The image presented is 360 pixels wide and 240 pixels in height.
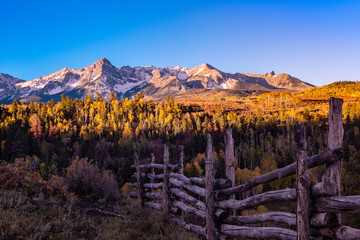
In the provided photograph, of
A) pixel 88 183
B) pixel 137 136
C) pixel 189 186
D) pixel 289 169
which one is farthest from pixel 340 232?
pixel 137 136

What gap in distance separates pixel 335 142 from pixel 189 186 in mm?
4864

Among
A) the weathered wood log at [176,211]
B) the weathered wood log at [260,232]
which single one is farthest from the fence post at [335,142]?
the weathered wood log at [176,211]

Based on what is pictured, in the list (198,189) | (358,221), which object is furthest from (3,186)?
(358,221)

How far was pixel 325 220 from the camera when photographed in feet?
11.2

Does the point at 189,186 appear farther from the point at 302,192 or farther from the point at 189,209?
the point at 302,192

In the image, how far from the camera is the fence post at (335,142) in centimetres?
338

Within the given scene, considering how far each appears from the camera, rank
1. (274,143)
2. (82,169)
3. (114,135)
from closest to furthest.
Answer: (82,169) → (274,143) → (114,135)

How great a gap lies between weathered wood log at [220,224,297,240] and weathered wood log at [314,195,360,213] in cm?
80

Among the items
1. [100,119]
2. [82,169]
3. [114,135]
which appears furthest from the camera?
[100,119]

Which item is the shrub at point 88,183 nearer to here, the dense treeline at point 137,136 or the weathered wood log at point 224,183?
the weathered wood log at point 224,183

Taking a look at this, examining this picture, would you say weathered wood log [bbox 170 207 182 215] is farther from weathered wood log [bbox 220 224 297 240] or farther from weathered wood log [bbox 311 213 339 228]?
weathered wood log [bbox 311 213 339 228]

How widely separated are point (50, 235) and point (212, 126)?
119m

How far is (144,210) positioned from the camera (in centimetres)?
916

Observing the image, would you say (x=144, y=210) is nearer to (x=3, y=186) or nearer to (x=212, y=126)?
(x=3, y=186)
